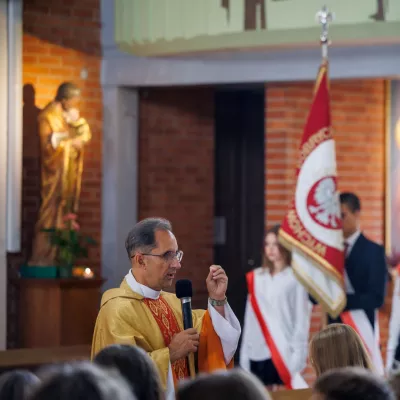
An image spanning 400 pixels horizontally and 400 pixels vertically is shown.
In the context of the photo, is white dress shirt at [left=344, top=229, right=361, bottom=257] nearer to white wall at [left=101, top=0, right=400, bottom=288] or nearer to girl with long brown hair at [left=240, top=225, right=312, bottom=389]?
girl with long brown hair at [left=240, top=225, right=312, bottom=389]

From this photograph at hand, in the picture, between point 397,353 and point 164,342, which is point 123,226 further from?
point 164,342

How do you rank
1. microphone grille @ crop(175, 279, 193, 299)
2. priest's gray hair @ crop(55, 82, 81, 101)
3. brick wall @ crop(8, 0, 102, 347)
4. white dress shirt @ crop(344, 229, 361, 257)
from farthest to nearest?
brick wall @ crop(8, 0, 102, 347) < priest's gray hair @ crop(55, 82, 81, 101) < white dress shirt @ crop(344, 229, 361, 257) < microphone grille @ crop(175, 279, 193, 299)

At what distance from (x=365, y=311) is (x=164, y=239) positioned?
12.1 ft

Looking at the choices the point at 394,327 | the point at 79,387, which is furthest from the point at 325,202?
the point at 79,387

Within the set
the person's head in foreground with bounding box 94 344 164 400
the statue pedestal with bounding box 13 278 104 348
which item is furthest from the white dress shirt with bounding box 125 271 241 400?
the statue pedestal with bounding box 13 278 104 348

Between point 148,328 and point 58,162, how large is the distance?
505 cm

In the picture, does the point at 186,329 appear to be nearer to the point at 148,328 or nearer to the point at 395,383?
the point at 148,328

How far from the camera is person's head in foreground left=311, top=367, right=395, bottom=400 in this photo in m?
2.19

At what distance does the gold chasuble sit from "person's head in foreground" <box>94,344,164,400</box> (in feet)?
4.70

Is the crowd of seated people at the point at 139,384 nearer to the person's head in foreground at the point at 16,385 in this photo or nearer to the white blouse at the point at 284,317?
the person's head in foreground at the point at 16,385

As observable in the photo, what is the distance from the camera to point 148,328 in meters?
4.33

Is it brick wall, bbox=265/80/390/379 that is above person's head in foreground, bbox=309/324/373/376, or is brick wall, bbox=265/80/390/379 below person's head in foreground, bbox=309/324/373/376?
above

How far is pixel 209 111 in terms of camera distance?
10531 mm

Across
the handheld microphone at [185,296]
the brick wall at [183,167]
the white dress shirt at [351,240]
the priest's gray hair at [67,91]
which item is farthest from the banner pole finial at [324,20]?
the handheld microphone at [185,296]
